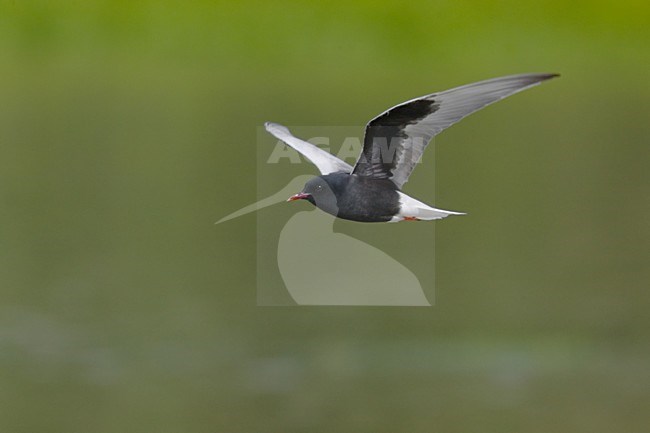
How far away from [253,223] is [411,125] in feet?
8.28

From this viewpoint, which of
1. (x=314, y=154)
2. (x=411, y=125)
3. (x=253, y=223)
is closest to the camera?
(x=411, y=125)

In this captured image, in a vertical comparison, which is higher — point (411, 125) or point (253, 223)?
point (411, 125)

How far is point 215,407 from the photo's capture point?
4113 mm

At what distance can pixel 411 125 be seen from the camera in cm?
299

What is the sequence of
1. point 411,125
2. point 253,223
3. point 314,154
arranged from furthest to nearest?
point 253,223 < point 314,154 < point 411,125

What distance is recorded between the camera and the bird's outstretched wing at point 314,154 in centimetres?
340

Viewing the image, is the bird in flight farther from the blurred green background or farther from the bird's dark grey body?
the blurred green background

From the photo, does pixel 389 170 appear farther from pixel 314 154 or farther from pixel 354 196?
A: pixel 314 154

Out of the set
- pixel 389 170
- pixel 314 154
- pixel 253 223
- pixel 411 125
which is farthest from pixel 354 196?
pixel 253 223

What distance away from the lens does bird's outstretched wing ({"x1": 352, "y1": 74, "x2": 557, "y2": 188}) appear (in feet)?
9.14

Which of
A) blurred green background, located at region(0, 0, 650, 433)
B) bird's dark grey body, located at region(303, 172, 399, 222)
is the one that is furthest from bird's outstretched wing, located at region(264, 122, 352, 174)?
blurred green background, located at region(0, 0, 650, 433)

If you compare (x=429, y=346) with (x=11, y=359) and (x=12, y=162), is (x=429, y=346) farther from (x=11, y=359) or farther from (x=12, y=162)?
(x=12, y=162)

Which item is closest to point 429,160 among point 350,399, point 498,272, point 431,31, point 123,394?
point 498,272

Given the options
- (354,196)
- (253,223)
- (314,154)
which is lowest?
(253,223)
